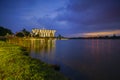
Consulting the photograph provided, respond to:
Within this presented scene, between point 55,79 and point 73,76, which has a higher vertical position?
point 55,79

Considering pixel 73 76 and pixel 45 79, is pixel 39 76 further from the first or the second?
pixel 73 76

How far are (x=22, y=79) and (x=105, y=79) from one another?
17733 millimetres

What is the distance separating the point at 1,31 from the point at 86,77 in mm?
143855

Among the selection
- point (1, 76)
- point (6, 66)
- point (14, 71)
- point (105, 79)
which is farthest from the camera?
point (105, 79)

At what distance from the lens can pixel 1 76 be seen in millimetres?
13023

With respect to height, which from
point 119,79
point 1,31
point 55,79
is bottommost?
point 119,79

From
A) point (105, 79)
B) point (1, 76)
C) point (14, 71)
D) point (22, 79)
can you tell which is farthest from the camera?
point (105, 79)

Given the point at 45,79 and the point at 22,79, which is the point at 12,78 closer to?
the point at 22,79

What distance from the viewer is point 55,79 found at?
13.5 metres

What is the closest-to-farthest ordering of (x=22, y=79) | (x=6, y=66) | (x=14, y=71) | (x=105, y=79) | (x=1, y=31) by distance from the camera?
(x=22, y=79) < (x=14, y=71) < (x=6, y=66) < (x=105, y=79) < (x=1, y=31)

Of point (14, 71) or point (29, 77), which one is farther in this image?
point (14, 71)

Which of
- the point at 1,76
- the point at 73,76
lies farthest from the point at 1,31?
the point at 1,76

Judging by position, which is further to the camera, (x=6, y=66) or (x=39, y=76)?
(x=6, y=66)

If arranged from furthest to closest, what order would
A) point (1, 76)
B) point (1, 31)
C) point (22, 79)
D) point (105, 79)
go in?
point (1, 31) < point (105, 79) < point (1, 76) < point (22, 79)
